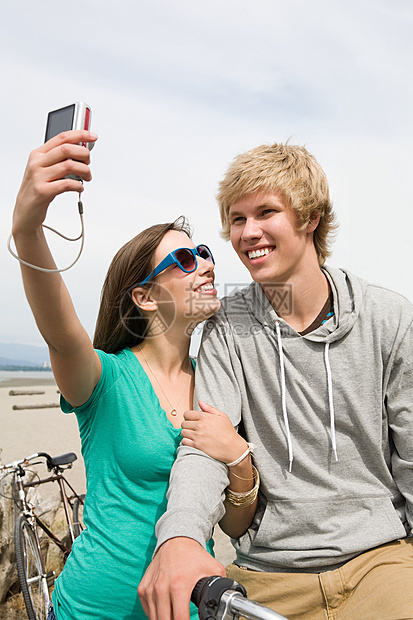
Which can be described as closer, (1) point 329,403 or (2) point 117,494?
(2) point 117,494

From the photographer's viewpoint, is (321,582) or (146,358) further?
(146,358)

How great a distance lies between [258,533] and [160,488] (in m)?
0.52

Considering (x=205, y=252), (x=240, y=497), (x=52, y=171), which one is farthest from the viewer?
(x=205, y=252)

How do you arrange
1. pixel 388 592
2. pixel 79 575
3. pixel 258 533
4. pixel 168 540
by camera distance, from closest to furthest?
pixel 168 540, pixel 388 592, pixel 79 575, pixel 258 533

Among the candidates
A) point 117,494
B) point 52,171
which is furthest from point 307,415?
point 52,171

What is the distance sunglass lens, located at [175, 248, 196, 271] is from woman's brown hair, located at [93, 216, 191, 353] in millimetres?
149

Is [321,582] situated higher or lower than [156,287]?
lower

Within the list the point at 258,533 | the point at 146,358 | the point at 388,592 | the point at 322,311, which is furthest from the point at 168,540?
the point at 322,311

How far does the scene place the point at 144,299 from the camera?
307 cm

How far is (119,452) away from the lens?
8.18 ft

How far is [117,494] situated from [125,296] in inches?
42.9

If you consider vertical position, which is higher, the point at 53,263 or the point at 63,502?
the point at 53,263

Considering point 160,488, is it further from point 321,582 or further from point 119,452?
point 321,582

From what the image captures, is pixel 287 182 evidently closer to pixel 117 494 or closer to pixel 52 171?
pixel 52 171
